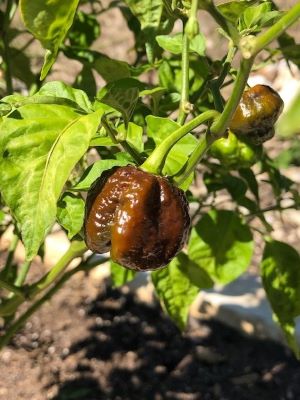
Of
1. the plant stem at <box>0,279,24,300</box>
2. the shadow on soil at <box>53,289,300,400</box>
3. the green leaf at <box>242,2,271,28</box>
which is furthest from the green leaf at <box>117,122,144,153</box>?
the shadow on soil at <box>53,289,300,400</box>

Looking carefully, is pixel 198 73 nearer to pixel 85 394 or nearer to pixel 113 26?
pixel 85 394

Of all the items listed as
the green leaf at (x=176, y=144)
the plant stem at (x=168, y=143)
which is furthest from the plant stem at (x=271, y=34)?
the green leaf at (x=176, y=144)

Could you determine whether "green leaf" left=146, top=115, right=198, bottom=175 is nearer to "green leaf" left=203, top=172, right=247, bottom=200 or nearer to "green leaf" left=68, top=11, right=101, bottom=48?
"green leaf" left=203, top=172, right=247, bottom=200

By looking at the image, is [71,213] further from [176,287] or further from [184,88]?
[176,287]

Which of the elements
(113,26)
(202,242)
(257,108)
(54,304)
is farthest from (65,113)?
(113,26)

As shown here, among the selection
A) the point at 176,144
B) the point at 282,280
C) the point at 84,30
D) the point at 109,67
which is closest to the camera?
the point at 176,144

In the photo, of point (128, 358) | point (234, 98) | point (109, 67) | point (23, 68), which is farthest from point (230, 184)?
point (128, 358)
